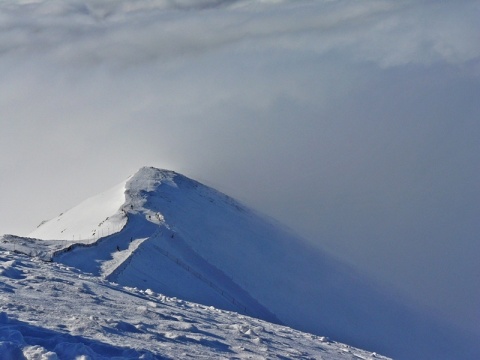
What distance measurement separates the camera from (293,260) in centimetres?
5425

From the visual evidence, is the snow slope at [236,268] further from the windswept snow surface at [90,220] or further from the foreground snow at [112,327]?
the foreground snow at [112,327]

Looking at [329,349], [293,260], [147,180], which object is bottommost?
[329,349]

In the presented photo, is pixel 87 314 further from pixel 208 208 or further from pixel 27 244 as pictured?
pixel 208 208

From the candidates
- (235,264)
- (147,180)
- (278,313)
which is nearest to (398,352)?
(278,313)

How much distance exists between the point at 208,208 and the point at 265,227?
5128 mm

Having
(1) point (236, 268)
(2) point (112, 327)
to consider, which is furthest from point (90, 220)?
(2) point (112, 327)

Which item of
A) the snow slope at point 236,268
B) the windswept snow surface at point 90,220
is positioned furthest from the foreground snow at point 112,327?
the windswept snow surface at point 90,220

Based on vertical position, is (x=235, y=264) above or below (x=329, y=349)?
above

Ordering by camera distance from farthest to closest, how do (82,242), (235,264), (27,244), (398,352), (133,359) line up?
(235,264) < (398,352) < (82,242) < (27,244) < (133,359)

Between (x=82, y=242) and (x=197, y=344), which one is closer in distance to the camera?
(x=197, y=344)

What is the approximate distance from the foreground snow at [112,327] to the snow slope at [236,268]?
9.20m

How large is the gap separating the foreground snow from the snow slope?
30.2 feet

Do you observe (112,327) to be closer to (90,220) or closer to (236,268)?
(236,268)

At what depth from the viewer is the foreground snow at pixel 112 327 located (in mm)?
18266
